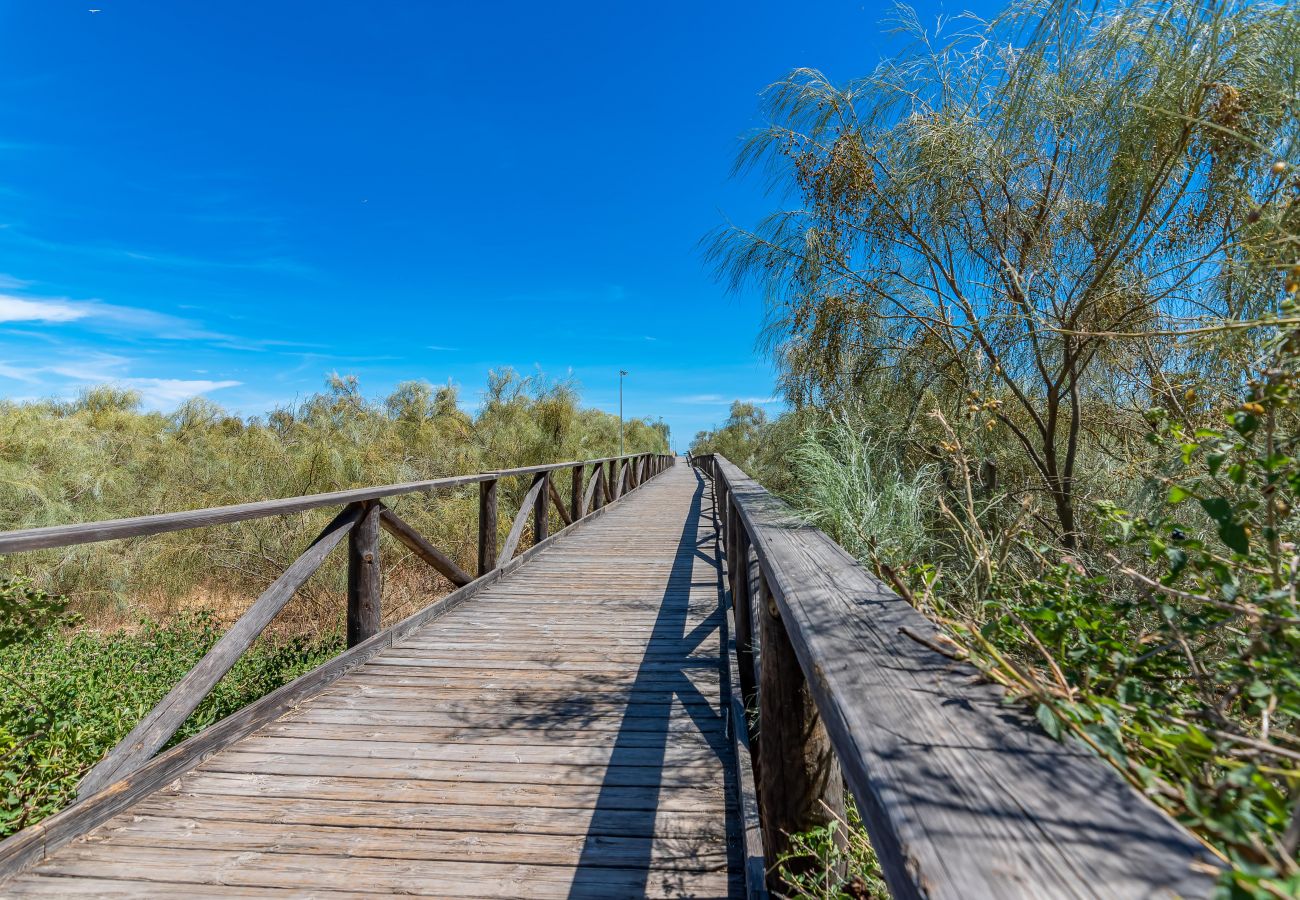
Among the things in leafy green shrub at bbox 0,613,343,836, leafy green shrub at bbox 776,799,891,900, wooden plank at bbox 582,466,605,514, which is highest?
wooden plank at bbox 582,466,605,514

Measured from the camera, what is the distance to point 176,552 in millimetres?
7027

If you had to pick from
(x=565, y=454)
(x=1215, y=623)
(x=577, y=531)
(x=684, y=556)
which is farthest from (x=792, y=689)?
(x=565, y=454)

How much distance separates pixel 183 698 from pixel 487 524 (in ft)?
9.42

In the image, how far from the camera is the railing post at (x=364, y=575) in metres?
3.21

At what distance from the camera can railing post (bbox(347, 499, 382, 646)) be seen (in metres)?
3.21

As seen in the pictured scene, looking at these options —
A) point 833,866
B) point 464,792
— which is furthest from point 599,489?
point 833,866

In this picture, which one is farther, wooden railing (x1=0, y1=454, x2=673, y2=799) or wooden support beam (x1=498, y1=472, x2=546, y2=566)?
wooden support beam (x1=498, y1=472, x2=546, y2=566)

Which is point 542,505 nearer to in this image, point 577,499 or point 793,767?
point 577,499

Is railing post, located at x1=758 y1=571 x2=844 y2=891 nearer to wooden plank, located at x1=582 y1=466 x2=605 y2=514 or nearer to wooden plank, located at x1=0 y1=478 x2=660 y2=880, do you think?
wooden plank, located at x1=0 y1=478 x2=660 y2=880

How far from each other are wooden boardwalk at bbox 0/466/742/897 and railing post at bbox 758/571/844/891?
0.35 m

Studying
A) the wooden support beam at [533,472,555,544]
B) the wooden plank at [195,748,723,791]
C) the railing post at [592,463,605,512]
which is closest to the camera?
the wooden plank at [195,748,723,791]

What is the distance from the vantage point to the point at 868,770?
2.14ft

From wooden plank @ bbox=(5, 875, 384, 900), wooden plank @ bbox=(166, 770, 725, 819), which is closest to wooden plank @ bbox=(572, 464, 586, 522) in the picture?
wooden plank @ bbox=(166, 770, 725, 819)

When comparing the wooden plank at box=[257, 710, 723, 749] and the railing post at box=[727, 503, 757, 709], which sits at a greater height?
the railing post at box=[727, 503, 757, 709]
